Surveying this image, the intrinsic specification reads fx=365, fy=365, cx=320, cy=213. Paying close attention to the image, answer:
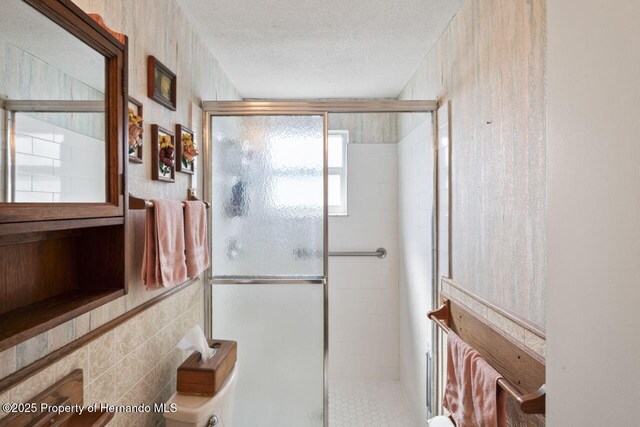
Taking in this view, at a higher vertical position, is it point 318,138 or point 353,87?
point 353,87

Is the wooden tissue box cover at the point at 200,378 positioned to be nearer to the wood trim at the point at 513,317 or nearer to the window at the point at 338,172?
the wood trim at the point at 513,317

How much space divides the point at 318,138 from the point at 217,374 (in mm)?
1317

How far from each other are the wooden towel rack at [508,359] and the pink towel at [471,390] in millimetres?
60

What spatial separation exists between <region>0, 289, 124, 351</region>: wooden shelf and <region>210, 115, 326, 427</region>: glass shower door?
4.04 ft

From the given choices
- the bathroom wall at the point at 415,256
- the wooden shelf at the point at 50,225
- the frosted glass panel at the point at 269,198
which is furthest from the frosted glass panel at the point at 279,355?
the wooden shelf at the point at 50,225

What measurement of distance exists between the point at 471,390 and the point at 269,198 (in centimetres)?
137

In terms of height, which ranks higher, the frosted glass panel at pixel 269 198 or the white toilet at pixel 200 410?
the frosted glass panel at pixel 269 198

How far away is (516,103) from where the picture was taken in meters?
1.18

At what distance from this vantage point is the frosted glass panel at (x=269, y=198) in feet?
6.90

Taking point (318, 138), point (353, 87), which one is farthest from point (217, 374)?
point (353, 87)

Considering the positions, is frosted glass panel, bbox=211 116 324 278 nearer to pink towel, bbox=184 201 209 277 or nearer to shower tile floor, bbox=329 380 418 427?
pink towel, bbox=184 201 209 277

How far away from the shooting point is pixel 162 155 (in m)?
1.51

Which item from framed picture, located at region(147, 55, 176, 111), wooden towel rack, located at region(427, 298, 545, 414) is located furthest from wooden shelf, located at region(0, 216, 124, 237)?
wooden towel rack, located at region(427, 298, 545, 414)

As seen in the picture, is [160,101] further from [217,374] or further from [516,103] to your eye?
[516,103]
